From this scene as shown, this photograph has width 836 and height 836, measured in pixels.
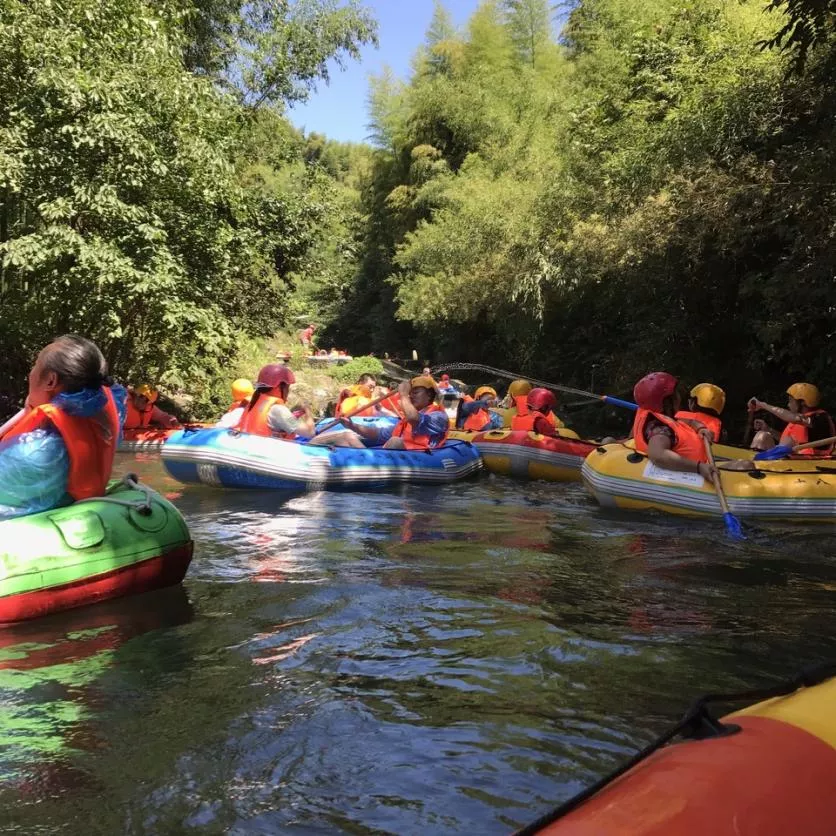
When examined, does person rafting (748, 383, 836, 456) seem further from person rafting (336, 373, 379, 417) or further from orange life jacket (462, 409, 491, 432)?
person rafting (336, 373, 379, 417)

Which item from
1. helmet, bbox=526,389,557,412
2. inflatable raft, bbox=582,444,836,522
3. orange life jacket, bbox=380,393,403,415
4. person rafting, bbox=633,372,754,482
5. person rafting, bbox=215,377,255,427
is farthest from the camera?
orange life jacket, bbox=380,393,403,415

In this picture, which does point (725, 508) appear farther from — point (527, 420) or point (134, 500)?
point (134, 500)

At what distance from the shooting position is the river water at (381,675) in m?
2.58

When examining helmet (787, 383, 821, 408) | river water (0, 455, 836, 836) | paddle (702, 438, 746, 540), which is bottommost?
river water (0, 455, 836, 836)

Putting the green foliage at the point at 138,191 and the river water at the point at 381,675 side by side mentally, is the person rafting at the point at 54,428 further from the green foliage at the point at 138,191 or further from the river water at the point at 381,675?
the green foliage at the point at 138,191

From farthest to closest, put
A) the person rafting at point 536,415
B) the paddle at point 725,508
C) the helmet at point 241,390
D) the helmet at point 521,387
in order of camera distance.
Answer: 1. the helmet at point 521,387
2. the person rafting at point 536,415
3. the helmet at point 241,390
4. the paddle at point 725,508

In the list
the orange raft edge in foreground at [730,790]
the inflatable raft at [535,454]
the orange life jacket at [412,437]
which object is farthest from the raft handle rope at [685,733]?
the inflatable raft at [535,454]

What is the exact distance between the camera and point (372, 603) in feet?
14.8

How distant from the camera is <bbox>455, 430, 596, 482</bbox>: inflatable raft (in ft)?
32.1

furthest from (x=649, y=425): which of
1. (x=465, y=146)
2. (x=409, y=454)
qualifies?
(x=465, y=146)

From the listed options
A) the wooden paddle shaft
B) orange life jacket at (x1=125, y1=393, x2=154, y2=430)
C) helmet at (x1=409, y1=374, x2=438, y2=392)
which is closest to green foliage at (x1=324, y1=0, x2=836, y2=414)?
the wooden paddle shaft

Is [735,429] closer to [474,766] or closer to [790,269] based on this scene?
[790,269]

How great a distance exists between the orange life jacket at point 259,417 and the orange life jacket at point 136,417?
13.3ft

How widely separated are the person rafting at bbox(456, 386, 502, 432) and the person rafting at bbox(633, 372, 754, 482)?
186 inches
